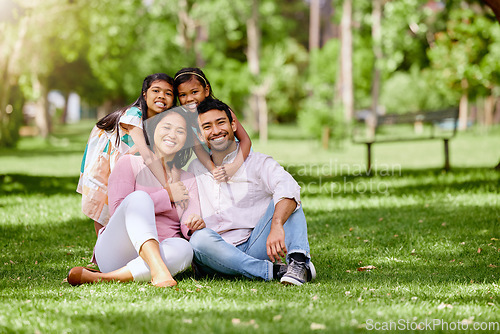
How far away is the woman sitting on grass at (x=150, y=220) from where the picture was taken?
3.88m

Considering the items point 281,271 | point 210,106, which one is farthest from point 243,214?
point 210,106

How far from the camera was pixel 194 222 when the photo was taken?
4.18 meters

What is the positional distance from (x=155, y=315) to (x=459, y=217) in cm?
514

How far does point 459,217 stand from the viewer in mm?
7281

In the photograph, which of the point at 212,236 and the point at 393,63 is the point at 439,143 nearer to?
the point at 393,63

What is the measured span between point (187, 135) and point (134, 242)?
964 mm

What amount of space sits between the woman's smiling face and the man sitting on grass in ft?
0.54

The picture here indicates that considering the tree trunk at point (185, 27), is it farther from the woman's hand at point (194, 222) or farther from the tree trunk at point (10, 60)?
the woman's hand at point (194, 222)

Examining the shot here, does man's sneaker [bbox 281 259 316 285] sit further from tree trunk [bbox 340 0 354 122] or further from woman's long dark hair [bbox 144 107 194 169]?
tree trunk [bbox 340 0 354 122]

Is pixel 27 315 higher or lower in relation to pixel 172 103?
lower

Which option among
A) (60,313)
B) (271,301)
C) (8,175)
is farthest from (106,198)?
(8,175)

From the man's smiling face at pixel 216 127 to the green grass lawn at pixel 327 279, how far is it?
104 cm

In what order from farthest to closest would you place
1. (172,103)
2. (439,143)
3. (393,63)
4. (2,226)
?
(439,143) < (393,63) < (2,226) < (172,103)

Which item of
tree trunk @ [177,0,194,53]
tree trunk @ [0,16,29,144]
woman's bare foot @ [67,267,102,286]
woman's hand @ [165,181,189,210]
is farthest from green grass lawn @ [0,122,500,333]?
tree trunk @ [177,0,194,53]
